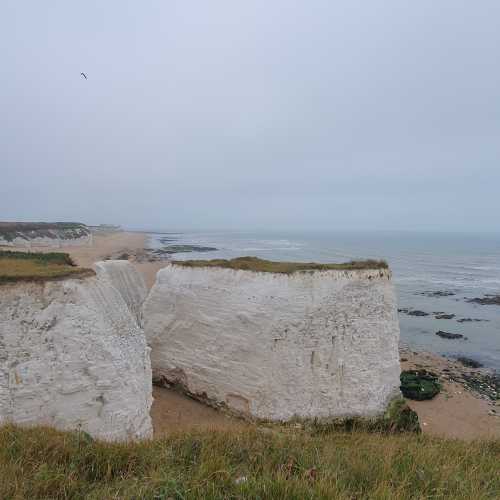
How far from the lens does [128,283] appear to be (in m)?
15.1

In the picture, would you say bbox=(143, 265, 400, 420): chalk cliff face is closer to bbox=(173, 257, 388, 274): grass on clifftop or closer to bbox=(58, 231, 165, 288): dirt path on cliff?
bbox=(173, 257, 388, 274): grass on clifftop

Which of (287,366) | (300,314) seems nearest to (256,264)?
(300,314)

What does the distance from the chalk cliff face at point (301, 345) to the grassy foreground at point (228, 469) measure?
526 centimetres

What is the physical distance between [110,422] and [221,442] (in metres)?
4.27

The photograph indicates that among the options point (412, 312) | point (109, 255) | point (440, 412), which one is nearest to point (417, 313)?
point (412, 312)

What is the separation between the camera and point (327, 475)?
382 cm

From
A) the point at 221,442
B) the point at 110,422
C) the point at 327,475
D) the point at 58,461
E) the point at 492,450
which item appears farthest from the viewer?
the point at 110,422

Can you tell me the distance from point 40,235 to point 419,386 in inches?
2443

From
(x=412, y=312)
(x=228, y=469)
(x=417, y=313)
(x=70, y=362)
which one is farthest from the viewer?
(x=412, y=312)

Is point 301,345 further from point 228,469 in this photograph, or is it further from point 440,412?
point 440,412

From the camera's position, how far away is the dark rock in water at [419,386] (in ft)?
51.1

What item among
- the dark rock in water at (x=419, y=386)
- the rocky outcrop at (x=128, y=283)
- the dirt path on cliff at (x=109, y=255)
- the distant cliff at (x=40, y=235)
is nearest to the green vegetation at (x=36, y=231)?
the distant cliff at (x=40, y=235)

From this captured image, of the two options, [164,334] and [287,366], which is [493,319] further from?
[164,334]

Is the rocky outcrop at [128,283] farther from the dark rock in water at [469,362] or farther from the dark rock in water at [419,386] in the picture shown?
the dark rock in water at [469,362]
